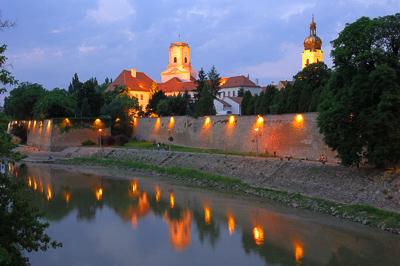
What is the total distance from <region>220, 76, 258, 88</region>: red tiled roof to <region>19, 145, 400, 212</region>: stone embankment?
41.2 meters

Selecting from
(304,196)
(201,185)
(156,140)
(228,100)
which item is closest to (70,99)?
(156,140)

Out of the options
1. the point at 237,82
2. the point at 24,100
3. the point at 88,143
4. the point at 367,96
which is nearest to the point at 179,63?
the point at 237,82

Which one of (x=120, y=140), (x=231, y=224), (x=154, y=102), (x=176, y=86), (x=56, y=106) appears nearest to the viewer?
(x=231, y=224)

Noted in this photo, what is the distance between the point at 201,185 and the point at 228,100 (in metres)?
32.1

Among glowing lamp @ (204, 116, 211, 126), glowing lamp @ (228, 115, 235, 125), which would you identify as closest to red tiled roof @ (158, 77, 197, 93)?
glowing lamp @ (204, 116, 211, 126)

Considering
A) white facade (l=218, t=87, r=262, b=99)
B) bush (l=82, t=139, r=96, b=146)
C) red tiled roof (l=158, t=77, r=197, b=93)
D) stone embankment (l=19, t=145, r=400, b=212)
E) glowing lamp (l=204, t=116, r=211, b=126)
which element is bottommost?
stone embankment (l=19, t=145, r=400, b=212)

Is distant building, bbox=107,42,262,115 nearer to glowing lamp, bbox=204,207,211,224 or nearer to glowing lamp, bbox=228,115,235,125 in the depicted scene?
glowing lamp, bbox=228,115,235,125

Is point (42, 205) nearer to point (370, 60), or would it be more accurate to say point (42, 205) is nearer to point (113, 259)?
point (113, 259)

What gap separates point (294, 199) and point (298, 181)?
1.70m

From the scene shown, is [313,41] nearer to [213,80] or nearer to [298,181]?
[213,80]

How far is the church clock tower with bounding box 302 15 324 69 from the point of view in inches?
2682

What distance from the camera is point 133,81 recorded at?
7025 cm

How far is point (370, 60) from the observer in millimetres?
17719

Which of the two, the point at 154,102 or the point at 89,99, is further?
the point at 154,102
